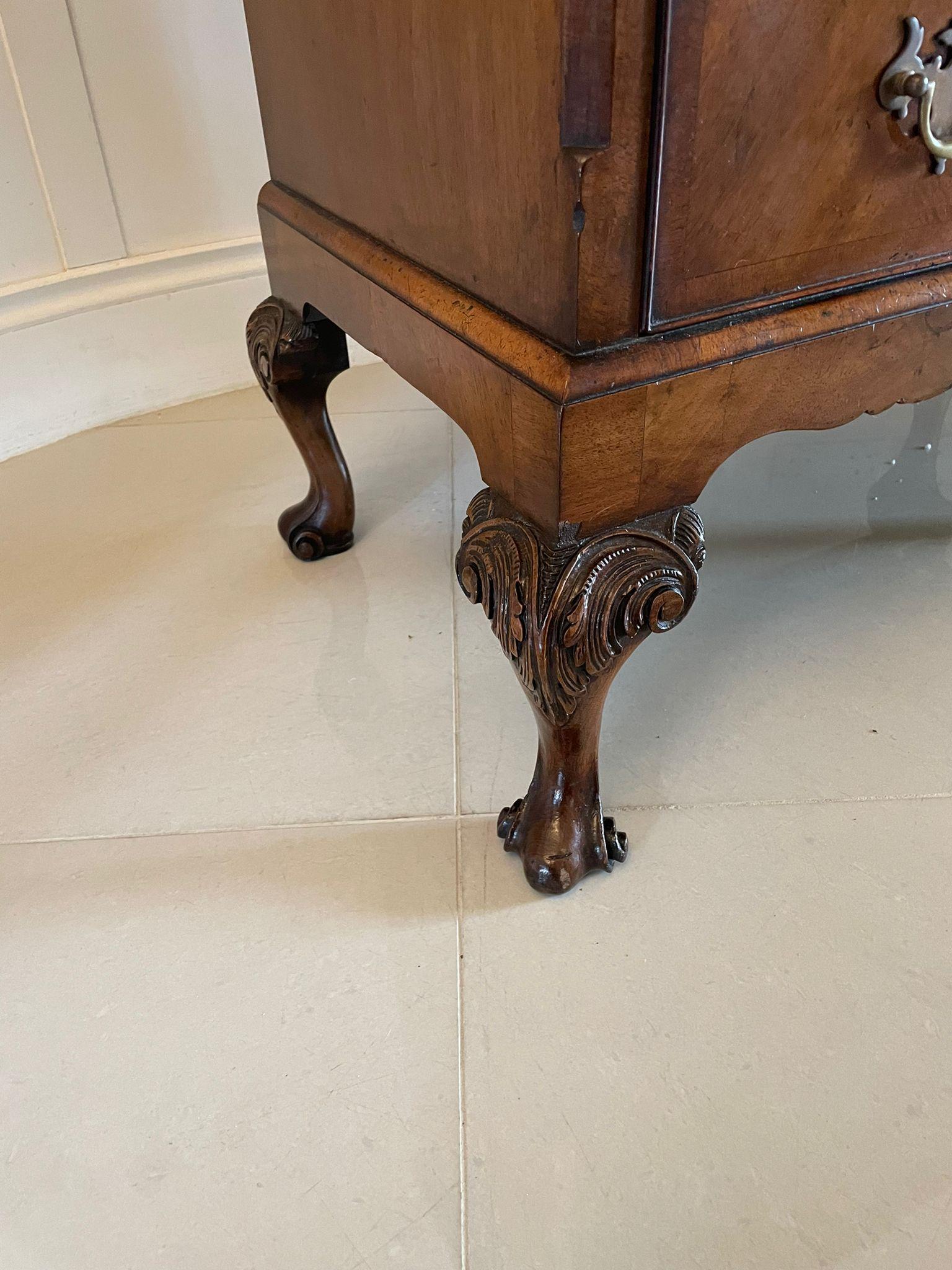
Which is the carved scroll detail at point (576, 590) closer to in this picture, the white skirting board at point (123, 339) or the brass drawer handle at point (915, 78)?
the brass drawer handle at point (915, 78)

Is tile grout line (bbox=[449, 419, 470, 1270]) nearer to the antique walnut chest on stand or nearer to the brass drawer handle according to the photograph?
the antique walnut chest on stand

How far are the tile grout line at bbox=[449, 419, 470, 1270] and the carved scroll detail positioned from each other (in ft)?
0.54

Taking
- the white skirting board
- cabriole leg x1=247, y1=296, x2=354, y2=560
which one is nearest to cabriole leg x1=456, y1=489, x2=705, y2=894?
cabriole leg x1=247, y1=296, x2=354, y2=560

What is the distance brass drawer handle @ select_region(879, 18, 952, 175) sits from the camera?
51cm

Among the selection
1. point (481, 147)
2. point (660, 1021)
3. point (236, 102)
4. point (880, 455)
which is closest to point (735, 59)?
point (481, 147)

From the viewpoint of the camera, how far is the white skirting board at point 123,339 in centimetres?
125

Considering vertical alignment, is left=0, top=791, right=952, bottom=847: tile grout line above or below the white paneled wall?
below

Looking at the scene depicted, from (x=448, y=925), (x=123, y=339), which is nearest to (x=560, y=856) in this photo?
A: (x=448, y=925)

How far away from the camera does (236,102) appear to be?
50.6 inches

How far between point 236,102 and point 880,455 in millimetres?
875

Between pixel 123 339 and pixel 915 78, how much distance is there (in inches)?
41.0

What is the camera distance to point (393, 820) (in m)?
0.76

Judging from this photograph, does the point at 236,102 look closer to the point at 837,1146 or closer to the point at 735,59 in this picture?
the point at 735,59

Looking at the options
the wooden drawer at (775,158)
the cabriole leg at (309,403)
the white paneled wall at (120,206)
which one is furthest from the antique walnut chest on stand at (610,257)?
the white paneled wall at (120,206)
